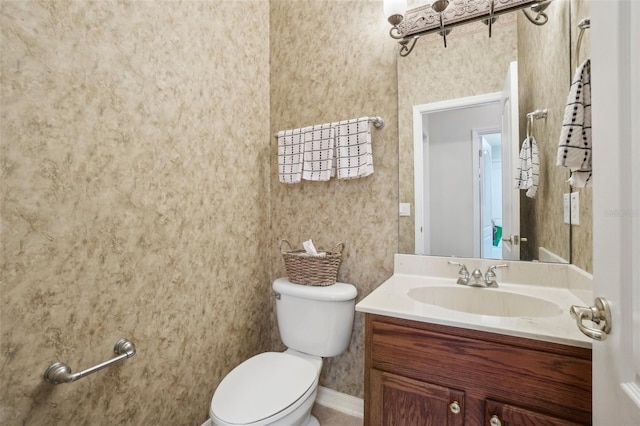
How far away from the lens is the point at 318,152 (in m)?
1.67

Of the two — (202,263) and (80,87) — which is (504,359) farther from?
(80,87)

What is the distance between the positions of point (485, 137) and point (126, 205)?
1586mm

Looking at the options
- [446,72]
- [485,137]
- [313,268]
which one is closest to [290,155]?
[313,268]

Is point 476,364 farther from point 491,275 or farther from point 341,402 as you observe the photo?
point 341,402

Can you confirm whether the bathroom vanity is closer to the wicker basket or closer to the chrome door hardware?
the chrome door hardware

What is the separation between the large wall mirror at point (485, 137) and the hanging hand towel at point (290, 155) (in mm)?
569

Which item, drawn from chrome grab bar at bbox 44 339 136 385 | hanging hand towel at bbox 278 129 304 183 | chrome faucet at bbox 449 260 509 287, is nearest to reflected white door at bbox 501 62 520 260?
chrome faucet at bbox 449 260 509 287

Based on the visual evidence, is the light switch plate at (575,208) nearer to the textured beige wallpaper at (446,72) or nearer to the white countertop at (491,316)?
the white countertop at (491,316)

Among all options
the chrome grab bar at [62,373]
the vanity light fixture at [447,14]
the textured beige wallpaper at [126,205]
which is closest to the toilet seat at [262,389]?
the textured beige wallpaper at [126,205]

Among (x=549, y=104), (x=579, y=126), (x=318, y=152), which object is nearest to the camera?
(x=579, y=126)

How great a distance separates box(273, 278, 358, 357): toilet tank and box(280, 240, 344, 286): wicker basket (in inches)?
1.2

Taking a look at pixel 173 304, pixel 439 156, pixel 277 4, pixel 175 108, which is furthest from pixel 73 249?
pixel 277 4

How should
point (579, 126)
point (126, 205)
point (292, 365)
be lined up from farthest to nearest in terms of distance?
point (292, 365) → point (126, 205) → point (579, 126)

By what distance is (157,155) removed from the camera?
125 centimetres
